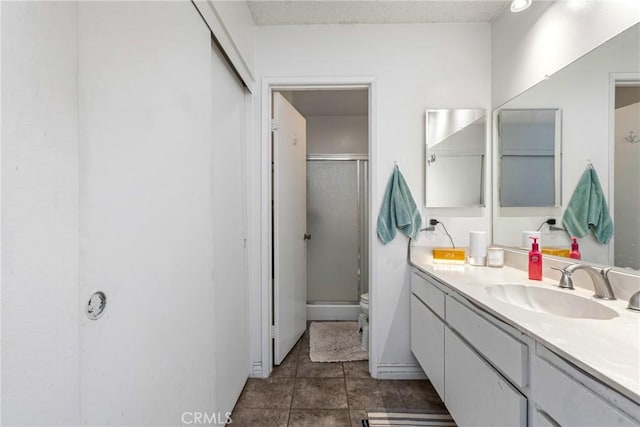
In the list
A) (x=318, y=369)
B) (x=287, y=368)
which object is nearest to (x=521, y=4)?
(x=318, y=369)

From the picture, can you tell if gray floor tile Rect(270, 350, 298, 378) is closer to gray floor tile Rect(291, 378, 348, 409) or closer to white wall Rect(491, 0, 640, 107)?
gray floor tile Rect(291, 378, 348, 409)

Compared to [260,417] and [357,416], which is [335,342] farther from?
[260,417]

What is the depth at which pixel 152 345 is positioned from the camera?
0.82 metres

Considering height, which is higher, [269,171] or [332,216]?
[269,171]

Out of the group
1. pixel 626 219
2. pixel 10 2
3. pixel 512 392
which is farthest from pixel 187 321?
pixel 626 219

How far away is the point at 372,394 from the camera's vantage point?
1680 millimetres

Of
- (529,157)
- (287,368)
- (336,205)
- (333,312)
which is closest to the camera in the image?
(529,157)

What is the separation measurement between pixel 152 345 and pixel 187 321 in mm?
200

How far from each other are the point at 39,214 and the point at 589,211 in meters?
1.91

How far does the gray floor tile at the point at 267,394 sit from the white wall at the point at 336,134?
229cm

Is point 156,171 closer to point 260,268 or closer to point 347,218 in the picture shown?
point 260,268

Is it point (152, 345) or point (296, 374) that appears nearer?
point (152, 345)

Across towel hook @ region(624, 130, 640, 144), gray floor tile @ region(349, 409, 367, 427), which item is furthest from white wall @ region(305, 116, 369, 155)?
gray floor tile @ region(349, 409, 367, 427)

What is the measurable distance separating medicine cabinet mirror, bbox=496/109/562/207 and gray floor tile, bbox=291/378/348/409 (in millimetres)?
1630
